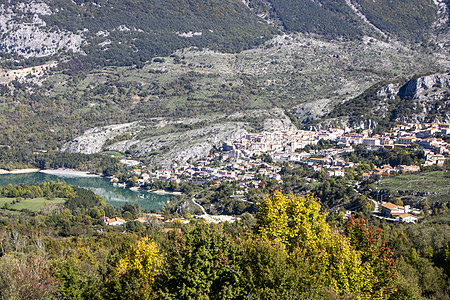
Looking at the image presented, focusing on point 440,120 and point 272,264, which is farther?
point 440,120

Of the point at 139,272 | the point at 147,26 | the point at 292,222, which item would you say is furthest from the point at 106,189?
the point at 147,26

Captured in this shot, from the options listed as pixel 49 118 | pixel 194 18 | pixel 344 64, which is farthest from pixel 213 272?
pixel 194 18

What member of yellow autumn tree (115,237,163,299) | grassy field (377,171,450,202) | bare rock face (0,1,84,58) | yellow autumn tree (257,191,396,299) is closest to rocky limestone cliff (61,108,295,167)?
grassy field (377,171,450,202)

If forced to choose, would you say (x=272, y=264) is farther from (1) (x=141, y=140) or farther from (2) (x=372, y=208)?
(1) (x=141, y=140)

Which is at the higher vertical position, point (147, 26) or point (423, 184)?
point (147, 26)

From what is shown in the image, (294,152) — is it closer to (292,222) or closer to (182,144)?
(182,144)

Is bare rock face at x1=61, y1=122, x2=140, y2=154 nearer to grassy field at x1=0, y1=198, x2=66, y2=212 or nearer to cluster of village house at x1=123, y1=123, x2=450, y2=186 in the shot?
cluster of village house at x1=123, y1=123, x2=450, y2=186

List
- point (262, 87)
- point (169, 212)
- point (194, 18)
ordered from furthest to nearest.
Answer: point (194, 18), point (262, 87), point (169, 212)
